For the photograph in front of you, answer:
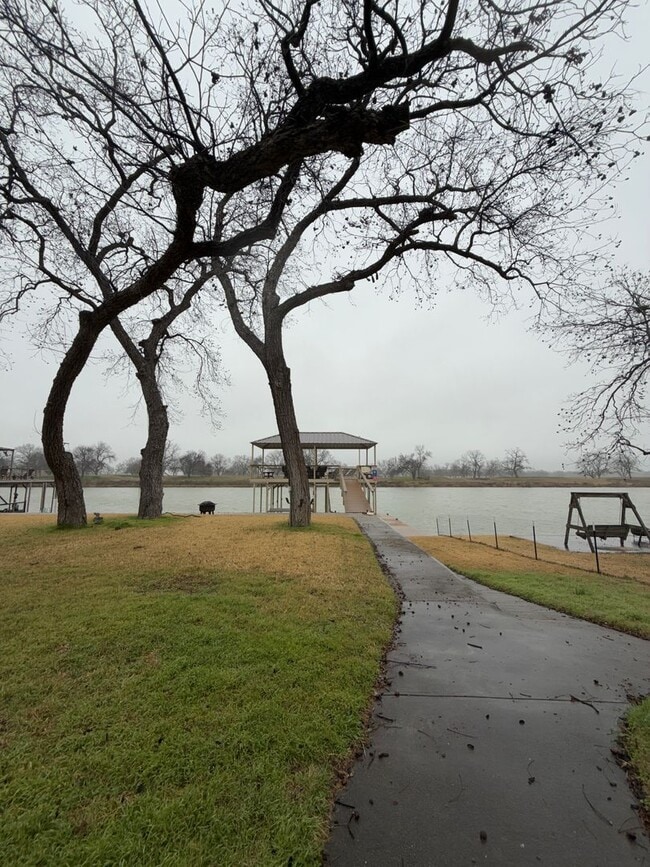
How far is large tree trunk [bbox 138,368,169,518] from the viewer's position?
1218 cm

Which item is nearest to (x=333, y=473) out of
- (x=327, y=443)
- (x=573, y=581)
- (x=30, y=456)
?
(x=327, y=443)

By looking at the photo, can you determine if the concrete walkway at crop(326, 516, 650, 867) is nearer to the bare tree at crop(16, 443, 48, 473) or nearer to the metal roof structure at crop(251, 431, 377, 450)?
the metal roof structure at crop(251, 431, 377, 450)

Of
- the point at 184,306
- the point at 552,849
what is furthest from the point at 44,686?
the point at 184,306

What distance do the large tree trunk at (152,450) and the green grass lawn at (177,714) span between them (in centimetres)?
735

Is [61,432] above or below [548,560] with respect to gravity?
above

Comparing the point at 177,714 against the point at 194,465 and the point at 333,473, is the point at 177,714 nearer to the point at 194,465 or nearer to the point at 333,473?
the point at 333,473

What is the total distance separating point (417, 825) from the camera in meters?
1.64

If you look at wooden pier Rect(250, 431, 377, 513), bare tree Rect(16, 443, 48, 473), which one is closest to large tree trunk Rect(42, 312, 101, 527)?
wooden pier Rect(250, 431, 377, 513)

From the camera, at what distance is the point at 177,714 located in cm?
220

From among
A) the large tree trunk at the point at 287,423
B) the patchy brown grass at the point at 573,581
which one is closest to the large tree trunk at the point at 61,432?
the large tree trunk at the point at 287,423

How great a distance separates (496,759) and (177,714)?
161 cm

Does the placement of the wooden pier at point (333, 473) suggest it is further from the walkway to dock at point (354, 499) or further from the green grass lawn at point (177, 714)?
the green grass lawn at point (177, 714)

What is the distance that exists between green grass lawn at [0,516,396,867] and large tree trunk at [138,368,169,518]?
24.1 ft

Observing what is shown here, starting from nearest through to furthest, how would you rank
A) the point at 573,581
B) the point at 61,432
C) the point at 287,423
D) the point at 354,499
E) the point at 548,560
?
1. the point at 573,581
2. the point at 61,432
3. the point at 548,560
4. the point at 287,423
5. the point at 354,499
